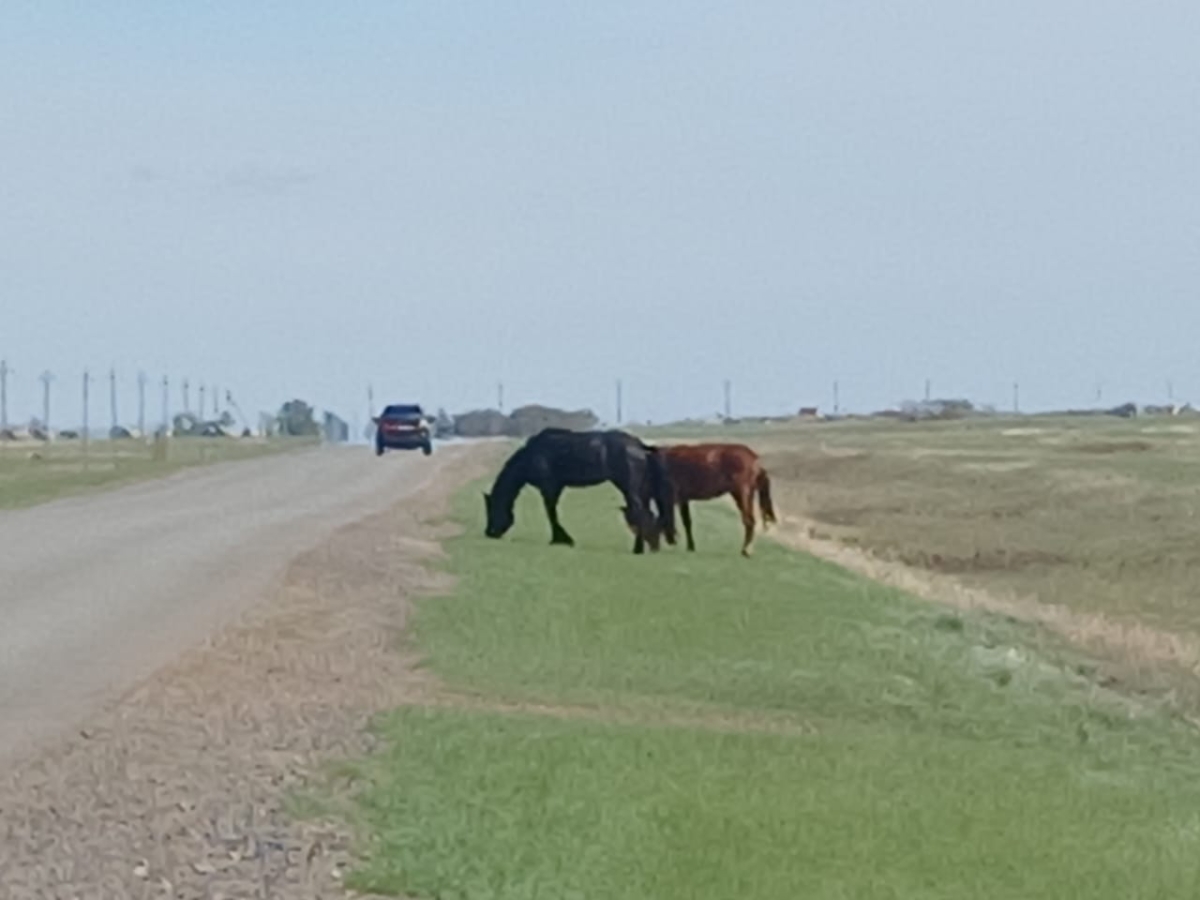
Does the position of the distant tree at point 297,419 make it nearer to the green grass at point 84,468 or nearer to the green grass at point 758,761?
the green grass at point 84,468

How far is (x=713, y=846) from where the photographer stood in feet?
37.6

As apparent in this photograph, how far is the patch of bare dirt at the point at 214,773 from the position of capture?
10195 mm

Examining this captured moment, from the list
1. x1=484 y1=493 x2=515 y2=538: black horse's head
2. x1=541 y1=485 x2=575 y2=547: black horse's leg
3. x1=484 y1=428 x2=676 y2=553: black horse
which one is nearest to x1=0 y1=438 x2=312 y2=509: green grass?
x1=484 y1=493 x2=515 y2=538: black horse's head

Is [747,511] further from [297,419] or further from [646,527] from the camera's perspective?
[297,419]

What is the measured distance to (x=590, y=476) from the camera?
3169cm

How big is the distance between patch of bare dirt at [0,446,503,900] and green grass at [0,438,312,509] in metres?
26.6

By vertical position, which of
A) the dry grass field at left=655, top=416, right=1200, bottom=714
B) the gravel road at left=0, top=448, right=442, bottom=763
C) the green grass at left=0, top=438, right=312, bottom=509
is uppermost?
the gravel road at left=0, top=448, right=442, bottom=763

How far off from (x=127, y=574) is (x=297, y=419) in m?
126

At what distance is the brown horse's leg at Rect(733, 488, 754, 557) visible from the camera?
1234 inches

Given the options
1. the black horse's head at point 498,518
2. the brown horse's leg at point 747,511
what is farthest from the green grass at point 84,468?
the brown horse's leg at point 747,511

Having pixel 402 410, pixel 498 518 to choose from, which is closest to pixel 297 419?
pixel 402 410

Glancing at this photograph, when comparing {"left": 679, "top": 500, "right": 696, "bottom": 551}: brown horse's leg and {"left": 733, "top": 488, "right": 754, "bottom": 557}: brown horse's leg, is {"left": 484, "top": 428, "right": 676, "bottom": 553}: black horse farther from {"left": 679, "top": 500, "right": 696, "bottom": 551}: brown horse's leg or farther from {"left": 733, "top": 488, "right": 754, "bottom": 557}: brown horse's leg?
{"left": 733, "top": 488, "right": 754, "bottom": 557}: brown horse's leg

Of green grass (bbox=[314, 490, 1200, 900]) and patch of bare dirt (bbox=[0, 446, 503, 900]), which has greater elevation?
patch of bare dirt (bbox=[0, 446, 503, 900])

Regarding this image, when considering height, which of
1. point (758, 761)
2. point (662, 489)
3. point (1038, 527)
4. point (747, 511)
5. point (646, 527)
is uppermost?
point (662, 489)
